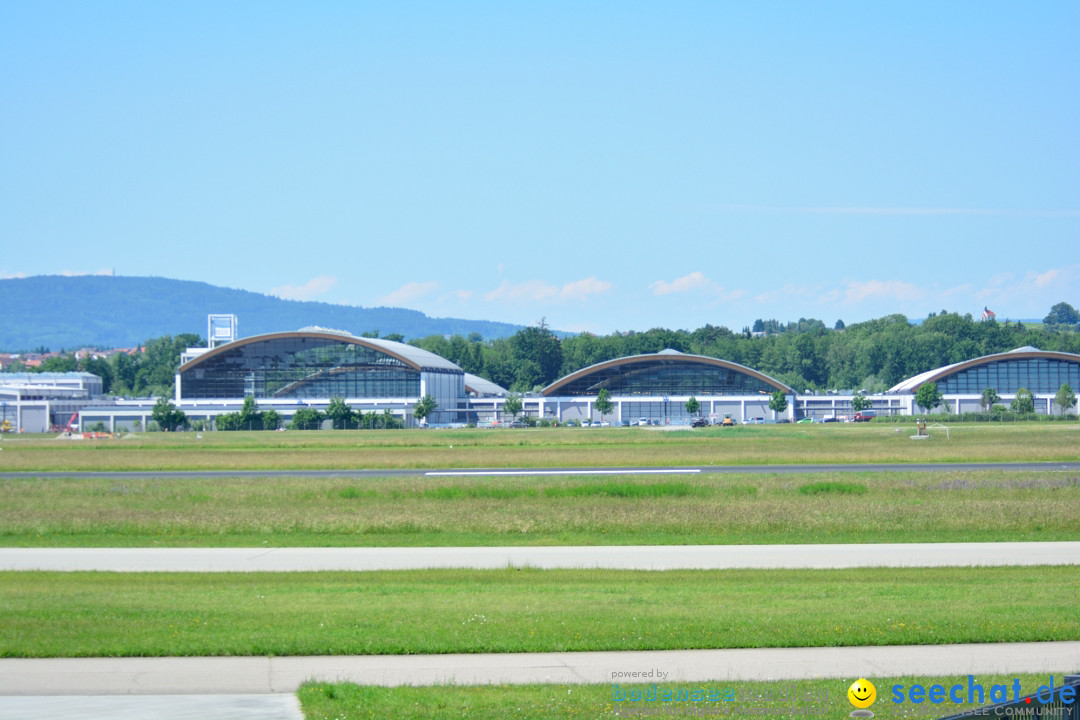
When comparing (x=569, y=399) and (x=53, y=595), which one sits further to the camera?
(x=569, y=399)

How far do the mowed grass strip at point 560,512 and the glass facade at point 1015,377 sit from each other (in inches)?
4120

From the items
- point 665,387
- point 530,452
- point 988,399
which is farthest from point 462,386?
point 530,452

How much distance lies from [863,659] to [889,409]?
13391cm

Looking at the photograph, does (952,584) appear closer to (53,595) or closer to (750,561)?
(750,561)

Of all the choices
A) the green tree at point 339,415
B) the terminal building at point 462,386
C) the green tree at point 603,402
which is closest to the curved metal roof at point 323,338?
the terminal building at point 462,386

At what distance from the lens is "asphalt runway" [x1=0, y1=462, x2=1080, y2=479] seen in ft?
147

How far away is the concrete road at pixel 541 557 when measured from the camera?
2133 centimetres

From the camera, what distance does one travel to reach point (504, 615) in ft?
49.9

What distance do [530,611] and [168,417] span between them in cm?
10698

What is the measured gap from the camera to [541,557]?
22.6 metres

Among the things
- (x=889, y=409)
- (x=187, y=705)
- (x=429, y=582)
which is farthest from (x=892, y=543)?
(x=889, y=409)

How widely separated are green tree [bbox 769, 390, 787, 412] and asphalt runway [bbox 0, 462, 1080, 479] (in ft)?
279

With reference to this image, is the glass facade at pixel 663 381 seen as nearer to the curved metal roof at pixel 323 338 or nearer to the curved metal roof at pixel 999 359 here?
the curved metal roof at pixel 999 359

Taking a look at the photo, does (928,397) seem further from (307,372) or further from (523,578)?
(523,578)
